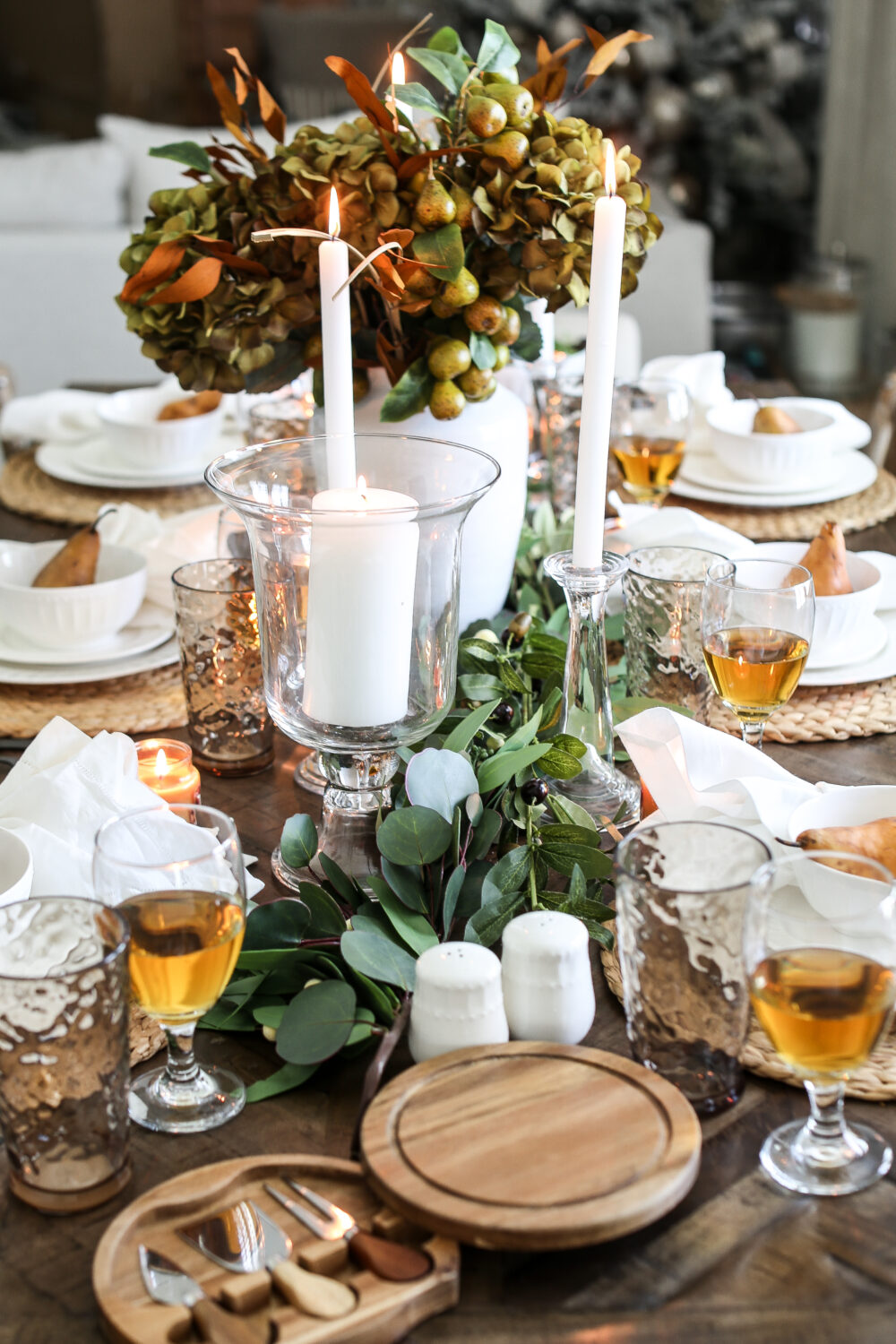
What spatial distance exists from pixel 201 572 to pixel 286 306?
0.23 m

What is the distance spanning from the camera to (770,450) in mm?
1651

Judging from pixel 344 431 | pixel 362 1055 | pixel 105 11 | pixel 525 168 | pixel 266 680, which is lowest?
pixel 362 1055

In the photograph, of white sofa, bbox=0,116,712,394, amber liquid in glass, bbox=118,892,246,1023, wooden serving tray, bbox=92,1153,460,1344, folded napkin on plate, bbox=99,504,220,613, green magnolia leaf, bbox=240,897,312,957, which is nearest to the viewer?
wooden serving tray, bbox=92,1153,460,1344

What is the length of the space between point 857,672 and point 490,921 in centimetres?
52

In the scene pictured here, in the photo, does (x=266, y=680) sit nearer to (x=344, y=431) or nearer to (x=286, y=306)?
(x=344, y=431)

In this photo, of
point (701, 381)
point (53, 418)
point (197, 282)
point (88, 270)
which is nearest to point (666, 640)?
point (197, 282)

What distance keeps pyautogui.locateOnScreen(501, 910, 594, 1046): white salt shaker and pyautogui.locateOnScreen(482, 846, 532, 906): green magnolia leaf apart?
104 millimetres

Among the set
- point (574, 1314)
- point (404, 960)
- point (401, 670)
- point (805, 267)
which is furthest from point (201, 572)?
point (805, 267)

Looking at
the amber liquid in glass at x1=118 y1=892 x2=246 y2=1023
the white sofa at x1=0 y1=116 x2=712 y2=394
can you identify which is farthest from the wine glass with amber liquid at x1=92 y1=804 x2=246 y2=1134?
the white sofa at x1=0 y1=116 x2=712 y2=394

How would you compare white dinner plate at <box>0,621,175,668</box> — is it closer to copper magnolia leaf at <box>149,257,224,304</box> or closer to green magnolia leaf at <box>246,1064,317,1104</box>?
copper magnolia leaf at <box>149,257,224,304</box>

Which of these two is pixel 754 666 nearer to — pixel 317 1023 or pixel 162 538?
pixel 317 1023

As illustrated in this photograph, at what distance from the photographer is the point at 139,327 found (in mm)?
1184

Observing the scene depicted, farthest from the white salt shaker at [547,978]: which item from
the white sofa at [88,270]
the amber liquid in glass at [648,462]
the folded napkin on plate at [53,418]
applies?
the white sofa at [88,270]

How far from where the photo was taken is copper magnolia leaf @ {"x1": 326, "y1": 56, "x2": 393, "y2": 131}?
0.98 m
